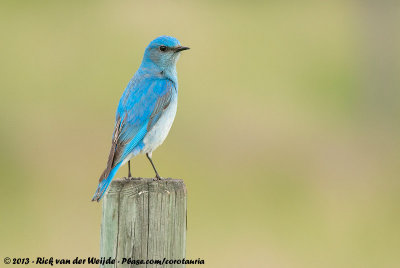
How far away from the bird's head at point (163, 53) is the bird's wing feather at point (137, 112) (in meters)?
0.37

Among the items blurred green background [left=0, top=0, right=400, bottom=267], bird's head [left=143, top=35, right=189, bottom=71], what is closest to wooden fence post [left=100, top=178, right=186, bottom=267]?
bird's head [left=143, top=35, right=189, bottom=71]

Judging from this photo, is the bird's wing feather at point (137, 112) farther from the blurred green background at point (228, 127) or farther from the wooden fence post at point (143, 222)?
the blurred green background at point (228, 127)

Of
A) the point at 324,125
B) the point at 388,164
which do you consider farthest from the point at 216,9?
the point at 388,164

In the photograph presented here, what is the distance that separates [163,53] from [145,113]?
3.13ft

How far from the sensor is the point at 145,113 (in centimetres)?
650

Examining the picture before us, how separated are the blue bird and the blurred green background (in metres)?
3.98

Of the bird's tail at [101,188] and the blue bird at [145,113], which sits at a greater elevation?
the blue bird at [145,113]

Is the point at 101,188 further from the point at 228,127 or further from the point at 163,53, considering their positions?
the point at 228,127

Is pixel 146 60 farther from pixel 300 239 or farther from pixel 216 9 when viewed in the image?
pixel 216 9

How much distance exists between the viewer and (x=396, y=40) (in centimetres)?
2478

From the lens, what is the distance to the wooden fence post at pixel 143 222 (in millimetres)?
4500

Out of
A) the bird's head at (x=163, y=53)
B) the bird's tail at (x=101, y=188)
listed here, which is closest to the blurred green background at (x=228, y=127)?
the bird's head at (x=163, y=53)

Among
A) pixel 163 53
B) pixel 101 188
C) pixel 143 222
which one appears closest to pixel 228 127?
pixel 163 53

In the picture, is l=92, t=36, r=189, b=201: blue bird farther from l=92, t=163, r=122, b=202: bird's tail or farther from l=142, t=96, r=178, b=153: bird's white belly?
l=92, t=163, r=122, b=202: bird's tail
